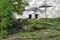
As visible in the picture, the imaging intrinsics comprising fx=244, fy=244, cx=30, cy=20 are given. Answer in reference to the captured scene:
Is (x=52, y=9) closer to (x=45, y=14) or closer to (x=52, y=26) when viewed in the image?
(x=45, y=14)

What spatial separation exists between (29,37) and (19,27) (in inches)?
130

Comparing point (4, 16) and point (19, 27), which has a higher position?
point (4, 16)

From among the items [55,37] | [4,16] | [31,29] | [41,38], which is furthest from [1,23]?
[31,29]

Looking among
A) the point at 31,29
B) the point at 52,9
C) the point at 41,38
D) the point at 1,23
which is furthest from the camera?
the point at 52,9

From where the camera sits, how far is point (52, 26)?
1600cm

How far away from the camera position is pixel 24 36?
12.6m

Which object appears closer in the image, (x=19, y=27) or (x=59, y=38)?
(x=59, y=38)

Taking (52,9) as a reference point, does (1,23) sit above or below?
above

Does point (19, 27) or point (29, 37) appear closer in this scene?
point (29, 37)

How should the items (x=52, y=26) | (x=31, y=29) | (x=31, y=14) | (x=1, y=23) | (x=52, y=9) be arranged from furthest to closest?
(x=52, y=9), (x=31, y=14), (x=52, y=26), (x=31, y=29), (x=1, y=23)

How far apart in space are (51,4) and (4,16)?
16.6 metres

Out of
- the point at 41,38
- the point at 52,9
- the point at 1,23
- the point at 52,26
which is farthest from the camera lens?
the point at 52,9

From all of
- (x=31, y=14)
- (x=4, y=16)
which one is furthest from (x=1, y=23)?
(x=31, y=14)

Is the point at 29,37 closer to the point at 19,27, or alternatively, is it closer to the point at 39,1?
the point at 19,27
